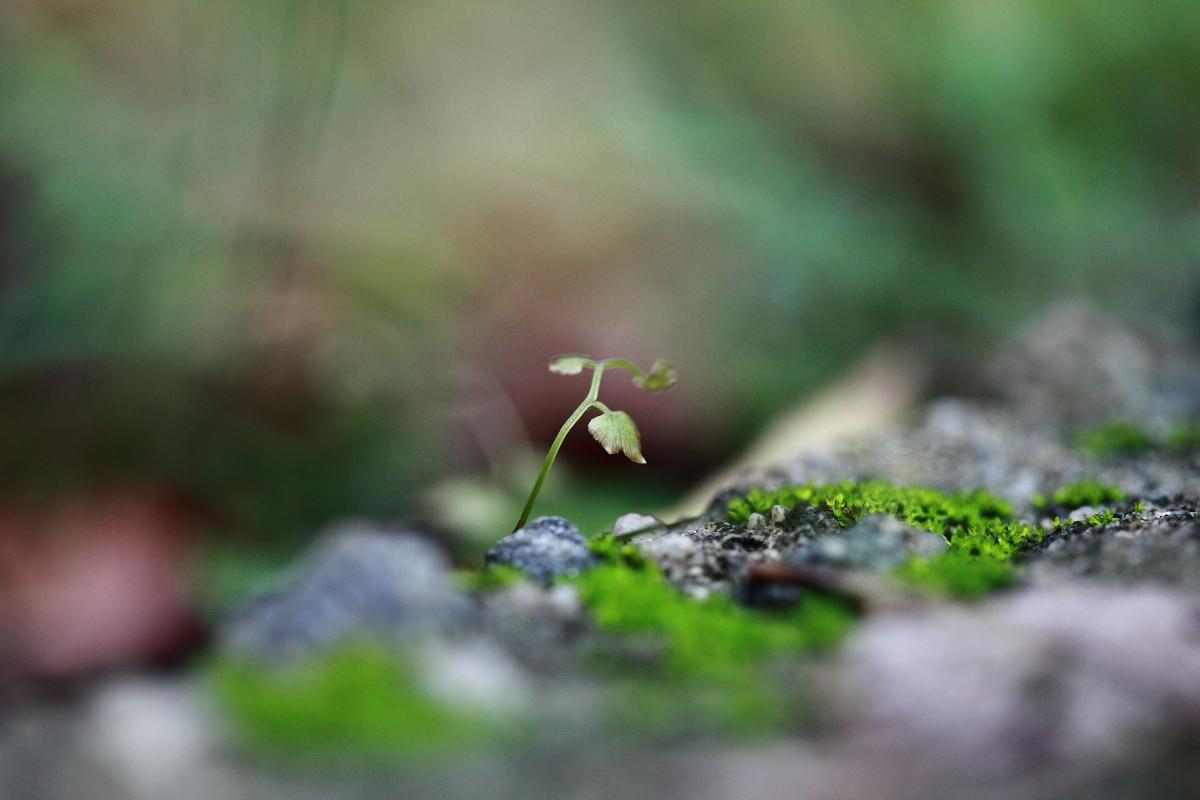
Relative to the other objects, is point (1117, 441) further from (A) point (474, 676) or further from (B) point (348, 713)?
(B) point (348, 713)

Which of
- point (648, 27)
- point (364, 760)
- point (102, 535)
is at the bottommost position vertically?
point (364, 760)

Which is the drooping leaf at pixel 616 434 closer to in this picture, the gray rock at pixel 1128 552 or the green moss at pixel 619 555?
the green moss at pixel 619 555

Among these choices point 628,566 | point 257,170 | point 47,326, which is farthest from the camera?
point 257,170

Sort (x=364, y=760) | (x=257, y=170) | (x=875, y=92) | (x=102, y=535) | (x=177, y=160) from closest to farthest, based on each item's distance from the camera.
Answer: (x=364, y=760), (x=102, y=535), (x=177, y=160), (x=257, y=170), (x=875, y=92)

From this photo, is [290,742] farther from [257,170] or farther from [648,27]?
[648,27]

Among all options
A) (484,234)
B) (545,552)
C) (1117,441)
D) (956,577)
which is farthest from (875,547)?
(484,234)

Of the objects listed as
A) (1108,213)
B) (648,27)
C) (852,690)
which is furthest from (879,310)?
(852,690)
